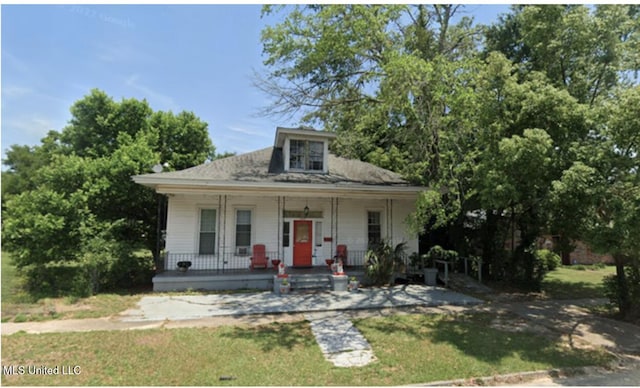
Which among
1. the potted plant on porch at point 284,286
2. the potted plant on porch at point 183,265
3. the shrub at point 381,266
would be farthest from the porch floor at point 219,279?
the potted plant on porch at point 284,286

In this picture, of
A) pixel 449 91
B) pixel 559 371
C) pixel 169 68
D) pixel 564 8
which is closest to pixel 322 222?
pixel 449 91

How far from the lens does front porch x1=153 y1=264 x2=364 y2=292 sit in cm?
1031

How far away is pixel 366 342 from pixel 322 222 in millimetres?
7221

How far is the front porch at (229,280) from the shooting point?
10312mm

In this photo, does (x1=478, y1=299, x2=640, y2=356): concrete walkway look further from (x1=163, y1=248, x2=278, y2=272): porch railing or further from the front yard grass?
(x1=163, y1=248, x2=278, y2=272): porch railing

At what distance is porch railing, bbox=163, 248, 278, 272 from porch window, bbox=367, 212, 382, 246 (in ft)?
13.6

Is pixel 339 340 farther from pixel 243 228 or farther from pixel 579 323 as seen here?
pixel 243 228

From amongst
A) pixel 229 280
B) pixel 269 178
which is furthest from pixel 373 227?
pixel 229 280

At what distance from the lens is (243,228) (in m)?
12.7

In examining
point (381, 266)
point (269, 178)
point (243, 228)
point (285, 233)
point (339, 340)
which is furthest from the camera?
point (285, 233)

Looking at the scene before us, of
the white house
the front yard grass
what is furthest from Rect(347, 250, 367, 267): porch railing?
the front yard grass

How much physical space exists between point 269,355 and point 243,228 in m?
7.53

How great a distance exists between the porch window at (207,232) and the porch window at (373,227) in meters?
6.37

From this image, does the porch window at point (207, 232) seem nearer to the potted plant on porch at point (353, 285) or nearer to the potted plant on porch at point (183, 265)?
the potted plant on porch at point (183, 265)
